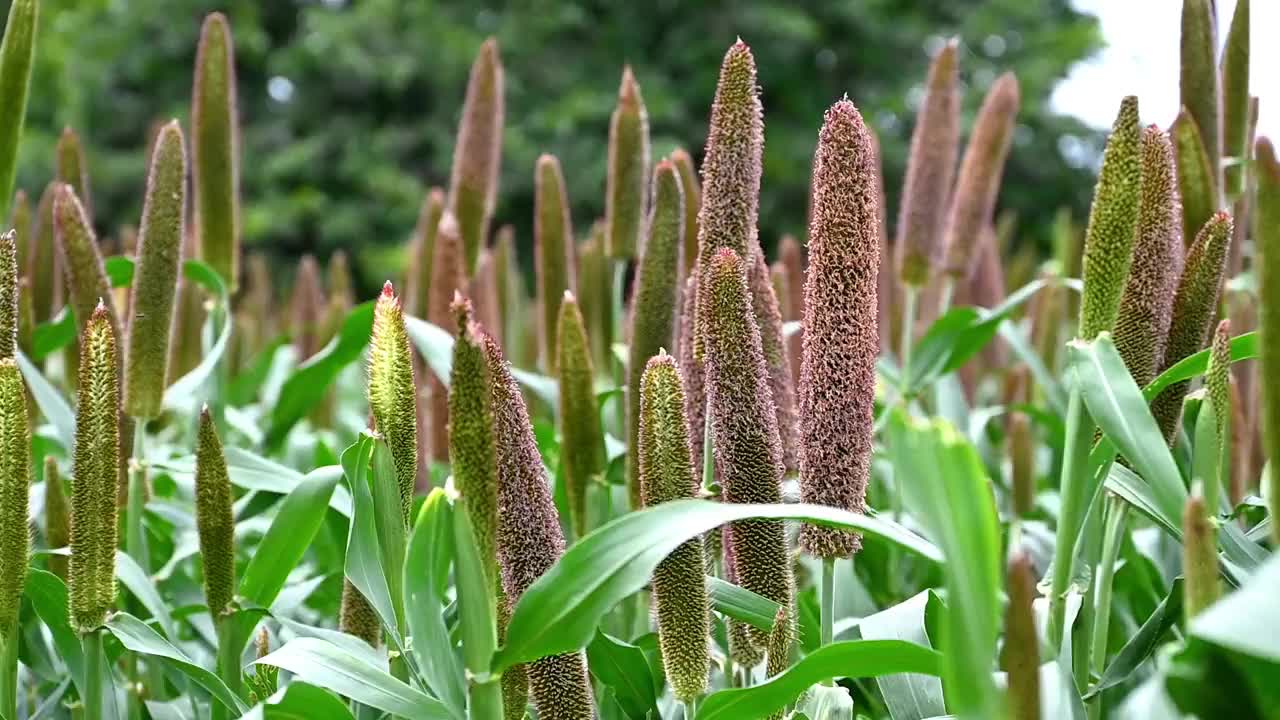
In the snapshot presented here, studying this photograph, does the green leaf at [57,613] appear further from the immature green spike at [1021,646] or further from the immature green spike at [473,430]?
the immature green spike at [1021,646]

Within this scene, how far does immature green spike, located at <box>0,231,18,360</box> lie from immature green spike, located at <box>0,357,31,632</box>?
0.07 ft

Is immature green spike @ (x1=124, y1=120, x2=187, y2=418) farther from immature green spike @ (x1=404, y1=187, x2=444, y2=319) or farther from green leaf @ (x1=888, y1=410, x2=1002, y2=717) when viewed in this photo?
green leaf @ (x1=888, y1=410, x2=1002, y2=717)

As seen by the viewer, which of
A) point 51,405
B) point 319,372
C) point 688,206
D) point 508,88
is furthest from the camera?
point 508,88

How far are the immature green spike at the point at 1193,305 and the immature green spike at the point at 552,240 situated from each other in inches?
42.1

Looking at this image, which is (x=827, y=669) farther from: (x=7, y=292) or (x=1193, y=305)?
(x=7, y=292)

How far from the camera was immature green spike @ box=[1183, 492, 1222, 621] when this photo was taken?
76cm

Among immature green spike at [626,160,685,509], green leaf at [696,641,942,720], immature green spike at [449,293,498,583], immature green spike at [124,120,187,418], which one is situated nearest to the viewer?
immature green spike at [449,293,498,583]

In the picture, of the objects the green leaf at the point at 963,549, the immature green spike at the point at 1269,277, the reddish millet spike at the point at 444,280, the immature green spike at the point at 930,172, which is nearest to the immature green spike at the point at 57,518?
the reddish millet spike at the point at 444,280

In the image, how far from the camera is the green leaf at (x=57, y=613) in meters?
1.37

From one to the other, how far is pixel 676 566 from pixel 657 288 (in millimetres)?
517

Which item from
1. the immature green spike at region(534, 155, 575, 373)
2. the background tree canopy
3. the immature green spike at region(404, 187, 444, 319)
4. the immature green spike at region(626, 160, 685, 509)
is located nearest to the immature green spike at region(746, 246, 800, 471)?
the immature green spike at region(626, 160, 685, 509)

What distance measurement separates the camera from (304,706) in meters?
1.06

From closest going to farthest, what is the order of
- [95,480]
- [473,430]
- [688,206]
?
[473,430], [95,480], [688,206]

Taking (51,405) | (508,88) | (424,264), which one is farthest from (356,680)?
(508,88)
